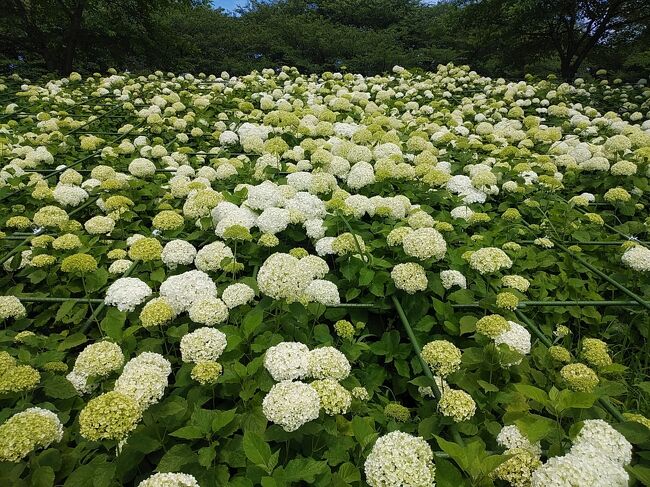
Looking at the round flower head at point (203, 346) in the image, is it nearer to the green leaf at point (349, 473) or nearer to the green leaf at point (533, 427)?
the green leaf at point (349, 473)

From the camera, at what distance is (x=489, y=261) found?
2236 millimetres

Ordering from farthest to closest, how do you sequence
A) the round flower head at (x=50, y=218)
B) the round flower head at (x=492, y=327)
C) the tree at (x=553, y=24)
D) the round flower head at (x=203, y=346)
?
the tree at (x=553, y=24)
the round flower head at (x=50, y=218)
the round flower head at (x=492, y=327)
the round flower head at (x=203, y=346)

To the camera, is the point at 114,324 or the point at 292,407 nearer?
the point at 292,407

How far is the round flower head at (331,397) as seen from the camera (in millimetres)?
1425

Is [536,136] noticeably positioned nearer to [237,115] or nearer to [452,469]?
[237,115]

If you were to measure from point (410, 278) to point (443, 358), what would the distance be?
1.73 ft

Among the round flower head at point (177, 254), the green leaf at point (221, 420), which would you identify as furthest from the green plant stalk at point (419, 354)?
the round flower head at point (177, 254)

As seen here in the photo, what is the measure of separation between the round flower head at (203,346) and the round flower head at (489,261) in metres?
1.36

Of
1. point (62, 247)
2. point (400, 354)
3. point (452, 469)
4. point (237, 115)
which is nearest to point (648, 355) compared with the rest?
point (400, 354)

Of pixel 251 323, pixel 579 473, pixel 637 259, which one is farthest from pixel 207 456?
pixel 637 259

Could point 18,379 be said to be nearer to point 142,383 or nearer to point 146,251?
point 142,383

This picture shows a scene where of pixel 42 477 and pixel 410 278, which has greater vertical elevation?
pixel 410 278

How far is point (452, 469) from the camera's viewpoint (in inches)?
50.9

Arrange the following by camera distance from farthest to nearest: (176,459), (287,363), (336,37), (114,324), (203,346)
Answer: (336,37), (114,324), (203,346), (287,363), (176,459)
